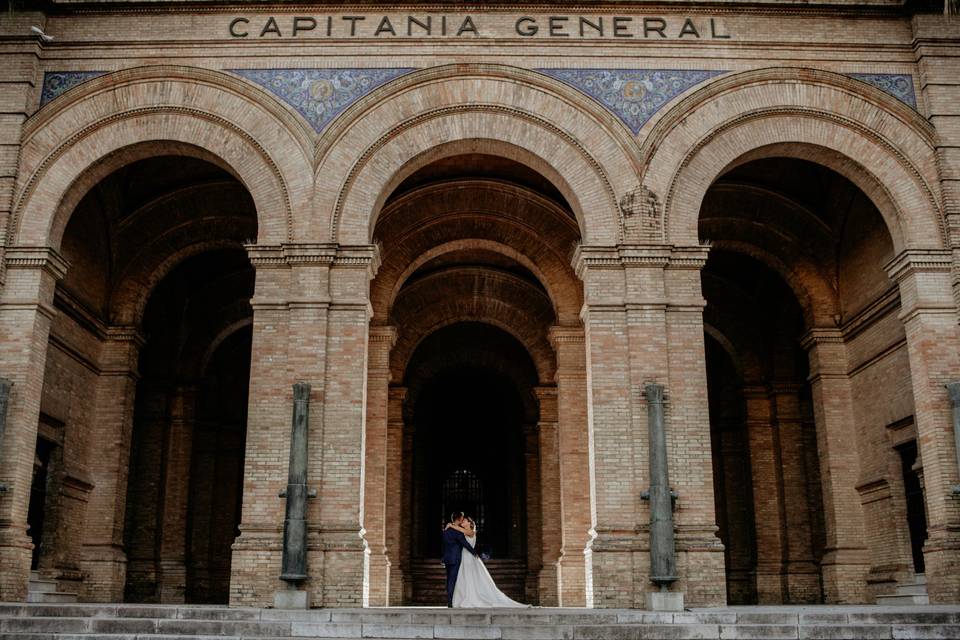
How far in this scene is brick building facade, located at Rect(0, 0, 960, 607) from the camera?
14797 mm

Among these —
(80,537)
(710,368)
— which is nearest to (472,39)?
(80,537)

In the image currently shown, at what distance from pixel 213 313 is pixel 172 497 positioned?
4.36m

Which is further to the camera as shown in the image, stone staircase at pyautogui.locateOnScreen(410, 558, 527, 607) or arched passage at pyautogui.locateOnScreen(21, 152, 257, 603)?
stone staircase at pyautogui.locateOnScreen(410, 558, 527, 607)

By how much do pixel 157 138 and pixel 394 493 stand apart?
33.2ft

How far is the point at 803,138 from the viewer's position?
52.7 feet

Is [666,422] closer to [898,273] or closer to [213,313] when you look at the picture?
[898,273]

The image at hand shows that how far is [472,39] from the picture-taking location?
53.6ft

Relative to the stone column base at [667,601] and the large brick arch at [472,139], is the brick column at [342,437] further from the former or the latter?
the stone column base at [667,601]

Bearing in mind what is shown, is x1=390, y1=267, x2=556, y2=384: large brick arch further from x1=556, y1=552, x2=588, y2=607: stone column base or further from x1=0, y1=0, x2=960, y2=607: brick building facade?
x1=556, y1=552, x2=588, y2=607: stone column base

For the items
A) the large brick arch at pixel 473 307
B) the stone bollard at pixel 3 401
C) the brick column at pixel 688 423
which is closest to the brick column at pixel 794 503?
the large brick arch at pixel 473 307

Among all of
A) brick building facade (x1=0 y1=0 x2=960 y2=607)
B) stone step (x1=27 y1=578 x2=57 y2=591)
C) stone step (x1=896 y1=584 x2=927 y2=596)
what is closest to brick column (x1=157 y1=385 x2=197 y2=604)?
brick building facade (x1=0 y1=0 x2=960 y2=607)

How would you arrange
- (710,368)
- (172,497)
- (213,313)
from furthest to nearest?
(710,368), (213,313), (172,497)

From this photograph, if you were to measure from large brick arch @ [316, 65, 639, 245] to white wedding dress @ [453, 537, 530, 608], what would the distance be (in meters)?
5.26

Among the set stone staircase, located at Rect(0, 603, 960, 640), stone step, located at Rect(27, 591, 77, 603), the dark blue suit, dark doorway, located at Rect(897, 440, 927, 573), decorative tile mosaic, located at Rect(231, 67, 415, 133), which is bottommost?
stone staircase, located at Rect(0, 603, 960, 640)
